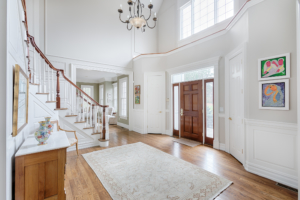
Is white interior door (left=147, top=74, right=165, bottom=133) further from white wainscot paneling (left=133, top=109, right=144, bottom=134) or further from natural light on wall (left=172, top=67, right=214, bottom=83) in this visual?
natural light on wall (left=172, top=67, right=214, bottom=83)

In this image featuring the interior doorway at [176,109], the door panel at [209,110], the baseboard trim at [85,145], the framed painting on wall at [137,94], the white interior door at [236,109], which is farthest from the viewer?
the framed painting on wall at [137,94]

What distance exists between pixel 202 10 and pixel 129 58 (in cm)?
323

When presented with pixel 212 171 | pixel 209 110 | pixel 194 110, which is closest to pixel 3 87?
pixel 212 171

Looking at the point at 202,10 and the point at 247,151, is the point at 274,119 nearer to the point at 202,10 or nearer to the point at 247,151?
the point at 247,151

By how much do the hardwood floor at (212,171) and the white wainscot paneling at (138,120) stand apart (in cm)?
191

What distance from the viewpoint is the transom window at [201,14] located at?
4431 mm

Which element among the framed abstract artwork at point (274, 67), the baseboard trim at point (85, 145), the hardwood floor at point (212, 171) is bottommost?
the hardwood floor at point (212, 171)

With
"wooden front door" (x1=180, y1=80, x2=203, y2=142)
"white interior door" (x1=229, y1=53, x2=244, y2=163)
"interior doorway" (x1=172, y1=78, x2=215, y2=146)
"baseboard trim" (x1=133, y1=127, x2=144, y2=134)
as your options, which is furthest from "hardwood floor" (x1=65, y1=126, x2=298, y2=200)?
"baseboard trim" (x1=133, y1=127, x2=144, y2=134)

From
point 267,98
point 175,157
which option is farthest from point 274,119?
point 175,157

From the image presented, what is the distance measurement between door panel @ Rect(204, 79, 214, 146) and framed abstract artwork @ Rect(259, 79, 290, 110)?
5.37 ft

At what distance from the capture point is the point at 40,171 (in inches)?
63.4

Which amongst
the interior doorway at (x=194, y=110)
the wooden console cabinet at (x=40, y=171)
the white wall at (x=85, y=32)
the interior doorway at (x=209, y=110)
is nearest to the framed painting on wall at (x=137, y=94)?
the white wall at (x=85, y=32)

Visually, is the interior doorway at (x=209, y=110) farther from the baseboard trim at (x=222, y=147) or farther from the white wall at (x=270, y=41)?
the white wall at (x=270, y=41)

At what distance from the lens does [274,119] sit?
7.98 feet
